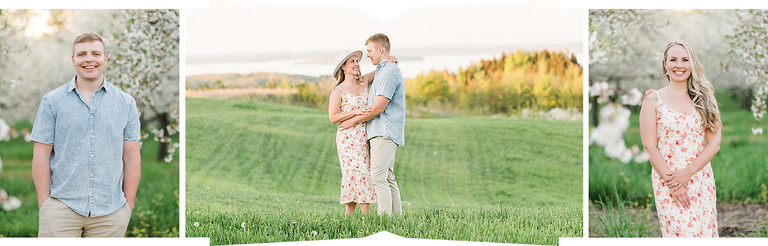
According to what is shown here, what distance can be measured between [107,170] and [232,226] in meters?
1.32

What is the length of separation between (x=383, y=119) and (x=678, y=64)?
6.99 ft

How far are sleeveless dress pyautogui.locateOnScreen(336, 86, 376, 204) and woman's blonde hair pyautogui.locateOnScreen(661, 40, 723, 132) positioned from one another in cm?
230

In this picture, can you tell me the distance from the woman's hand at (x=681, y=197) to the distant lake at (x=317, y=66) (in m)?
3.26

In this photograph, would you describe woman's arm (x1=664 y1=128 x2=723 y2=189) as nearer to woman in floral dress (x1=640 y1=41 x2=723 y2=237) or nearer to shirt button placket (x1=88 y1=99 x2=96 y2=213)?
woman in floral dress (x1=640 y1=41 x2=723 y2=237)

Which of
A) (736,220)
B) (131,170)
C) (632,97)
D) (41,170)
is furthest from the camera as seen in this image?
(632,97)

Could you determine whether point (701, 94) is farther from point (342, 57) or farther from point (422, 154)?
point (422, 154)

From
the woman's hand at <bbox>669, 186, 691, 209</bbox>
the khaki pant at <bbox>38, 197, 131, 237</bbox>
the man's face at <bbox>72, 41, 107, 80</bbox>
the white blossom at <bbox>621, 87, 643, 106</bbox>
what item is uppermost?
the man's face at <bbox>72, 41, 107, 80</bbox>

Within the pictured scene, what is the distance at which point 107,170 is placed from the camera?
4500 mm

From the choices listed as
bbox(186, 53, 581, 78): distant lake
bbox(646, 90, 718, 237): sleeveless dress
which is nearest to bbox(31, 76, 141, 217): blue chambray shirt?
bbox(186, 53, 581, 78): distant lake

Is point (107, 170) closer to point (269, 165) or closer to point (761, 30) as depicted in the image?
point (269, 165)

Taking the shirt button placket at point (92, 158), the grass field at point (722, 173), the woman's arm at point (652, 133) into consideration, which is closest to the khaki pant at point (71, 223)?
the shirt button placket at point (92, 158)

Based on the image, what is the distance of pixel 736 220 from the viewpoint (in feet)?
22.0

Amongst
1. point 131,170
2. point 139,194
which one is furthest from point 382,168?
point 139,194

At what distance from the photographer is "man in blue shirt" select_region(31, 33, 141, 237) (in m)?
4.38
